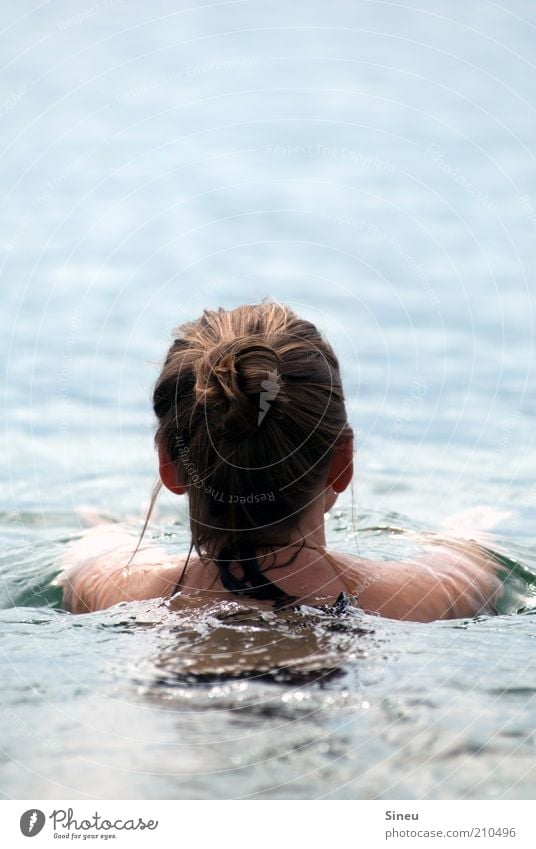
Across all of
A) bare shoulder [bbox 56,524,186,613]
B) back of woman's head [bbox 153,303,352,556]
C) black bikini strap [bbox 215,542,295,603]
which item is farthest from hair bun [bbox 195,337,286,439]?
bare shoulder [bbox 56,524,186,613]

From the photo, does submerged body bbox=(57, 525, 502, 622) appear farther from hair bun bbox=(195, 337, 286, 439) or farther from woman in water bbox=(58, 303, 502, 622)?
hair bun bbox=(195, 337, 286, 439)

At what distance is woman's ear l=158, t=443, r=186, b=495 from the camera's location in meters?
3.96

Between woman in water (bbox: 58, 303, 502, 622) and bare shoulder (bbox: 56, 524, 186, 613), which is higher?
woman in water (bbox: 58, 303, 502, 622)

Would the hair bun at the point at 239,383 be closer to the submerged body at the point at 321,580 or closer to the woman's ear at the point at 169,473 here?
the woman's ear at the point at 169,473

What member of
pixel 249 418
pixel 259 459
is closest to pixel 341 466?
pixel 259 459

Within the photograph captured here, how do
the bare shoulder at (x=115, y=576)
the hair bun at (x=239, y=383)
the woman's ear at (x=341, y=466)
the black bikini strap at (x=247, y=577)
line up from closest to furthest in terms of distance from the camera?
1. the hair bun at (x=239, y=383)
2. the black bikini strap at (x=247, y=577)
3. the woman's ear at (x=341, y=466)
4. the bare shoulder at (x=115, y=576)

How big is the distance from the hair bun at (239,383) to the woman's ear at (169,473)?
14.0 inches

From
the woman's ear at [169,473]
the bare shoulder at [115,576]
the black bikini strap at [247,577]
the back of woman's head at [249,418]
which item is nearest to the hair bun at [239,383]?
the back of woman's head at [249,418]

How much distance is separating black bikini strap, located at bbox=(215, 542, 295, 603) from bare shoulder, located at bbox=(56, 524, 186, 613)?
0.27 meters

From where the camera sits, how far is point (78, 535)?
717 centimetres

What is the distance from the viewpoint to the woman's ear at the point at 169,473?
3.96m

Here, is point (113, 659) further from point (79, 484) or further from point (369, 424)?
point (369, 424)

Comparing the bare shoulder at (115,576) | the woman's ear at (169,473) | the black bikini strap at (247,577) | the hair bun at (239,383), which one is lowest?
the bare shoulder at (115,576)
